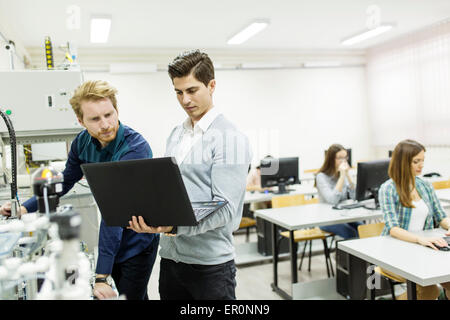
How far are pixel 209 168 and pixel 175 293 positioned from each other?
476 millimetres

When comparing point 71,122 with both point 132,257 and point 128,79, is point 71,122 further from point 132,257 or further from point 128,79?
point 128,79

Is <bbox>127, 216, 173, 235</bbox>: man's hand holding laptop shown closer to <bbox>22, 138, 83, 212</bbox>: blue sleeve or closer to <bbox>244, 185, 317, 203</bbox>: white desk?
<bbox>22, 138, 83, 212</bbox>: blue sleeve

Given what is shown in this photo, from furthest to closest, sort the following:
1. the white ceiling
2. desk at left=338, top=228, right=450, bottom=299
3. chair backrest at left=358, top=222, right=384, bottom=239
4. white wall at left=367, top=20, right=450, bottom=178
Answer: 1. white wall at left=367, top=20, right=450, bottom=178
2. the white ceiling
3. chair backrest at left=358, top=222, right=384, bottom=239
4. desk at left=338, top=228, right=450, bottom=299

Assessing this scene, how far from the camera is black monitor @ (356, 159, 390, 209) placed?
304cm

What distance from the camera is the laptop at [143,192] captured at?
0.87m

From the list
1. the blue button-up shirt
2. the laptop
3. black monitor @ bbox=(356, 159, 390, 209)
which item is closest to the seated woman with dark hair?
black monitor @ bbox=(356, 159, 390, 209)

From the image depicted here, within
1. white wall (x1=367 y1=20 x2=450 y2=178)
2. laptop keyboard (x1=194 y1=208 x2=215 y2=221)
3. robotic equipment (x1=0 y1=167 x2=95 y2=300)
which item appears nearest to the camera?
robotic equipment (x1=0 y1=167 x2=95 y2=300)

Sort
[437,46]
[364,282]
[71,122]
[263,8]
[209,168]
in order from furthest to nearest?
[437,46] < [263,8] < [364,282] < [71,122] < [209,168]

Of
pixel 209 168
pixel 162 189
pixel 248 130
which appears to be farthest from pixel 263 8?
pixel 162 189

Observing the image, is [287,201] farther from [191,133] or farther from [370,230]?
[191,133]

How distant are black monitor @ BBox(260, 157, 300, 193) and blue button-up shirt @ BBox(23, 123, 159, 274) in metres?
2.85

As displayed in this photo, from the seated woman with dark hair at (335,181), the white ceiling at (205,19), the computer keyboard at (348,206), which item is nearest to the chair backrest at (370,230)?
the computer keyboard at (348,206)

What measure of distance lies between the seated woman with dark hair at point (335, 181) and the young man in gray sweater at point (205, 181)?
2.39 meters

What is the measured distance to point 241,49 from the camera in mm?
6453
